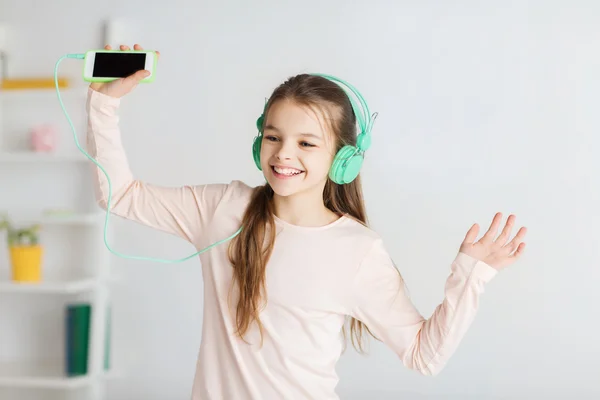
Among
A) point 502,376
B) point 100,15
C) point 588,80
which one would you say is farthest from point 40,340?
point 588,80

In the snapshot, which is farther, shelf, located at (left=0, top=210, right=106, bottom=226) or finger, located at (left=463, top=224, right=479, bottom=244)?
shelf, located at (left=0, top=210, right=106, bottom=226)

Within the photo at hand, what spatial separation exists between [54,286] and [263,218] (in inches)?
55.6

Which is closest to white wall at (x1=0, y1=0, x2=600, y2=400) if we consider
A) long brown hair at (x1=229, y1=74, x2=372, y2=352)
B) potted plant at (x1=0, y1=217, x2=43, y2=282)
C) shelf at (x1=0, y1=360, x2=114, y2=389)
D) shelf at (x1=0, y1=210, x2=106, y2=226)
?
shelf at (x1=0, y1=210, x2=106, y2=226)

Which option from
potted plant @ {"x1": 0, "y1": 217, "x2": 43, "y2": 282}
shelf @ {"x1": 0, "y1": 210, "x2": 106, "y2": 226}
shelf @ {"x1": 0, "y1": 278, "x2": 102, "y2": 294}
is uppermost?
shelf @ {"x1": 0, "y1": 210, "x2": 106, "y2": 226}

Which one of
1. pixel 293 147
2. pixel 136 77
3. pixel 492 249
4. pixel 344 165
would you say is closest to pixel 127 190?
pixel 136 77

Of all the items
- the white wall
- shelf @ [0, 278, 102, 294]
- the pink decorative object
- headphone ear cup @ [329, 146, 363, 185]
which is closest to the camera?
headphone ear cup @ [329, 146, 363, 185]

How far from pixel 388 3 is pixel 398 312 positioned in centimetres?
141

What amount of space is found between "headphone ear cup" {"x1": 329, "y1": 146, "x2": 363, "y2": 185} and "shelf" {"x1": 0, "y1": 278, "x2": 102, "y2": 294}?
4.82 feet

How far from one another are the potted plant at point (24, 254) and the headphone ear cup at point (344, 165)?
1.62 metres

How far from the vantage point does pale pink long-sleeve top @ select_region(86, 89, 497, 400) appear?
1646mm

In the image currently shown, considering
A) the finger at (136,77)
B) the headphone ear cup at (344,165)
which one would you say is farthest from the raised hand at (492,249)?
the finger at (136,77)

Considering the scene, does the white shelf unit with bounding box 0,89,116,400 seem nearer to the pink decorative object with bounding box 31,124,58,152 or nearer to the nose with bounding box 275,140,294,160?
the pink decorative object with bounding box 31,124,58,152

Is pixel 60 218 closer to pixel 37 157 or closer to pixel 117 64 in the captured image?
pixel 37 157

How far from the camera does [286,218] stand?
175 cm
